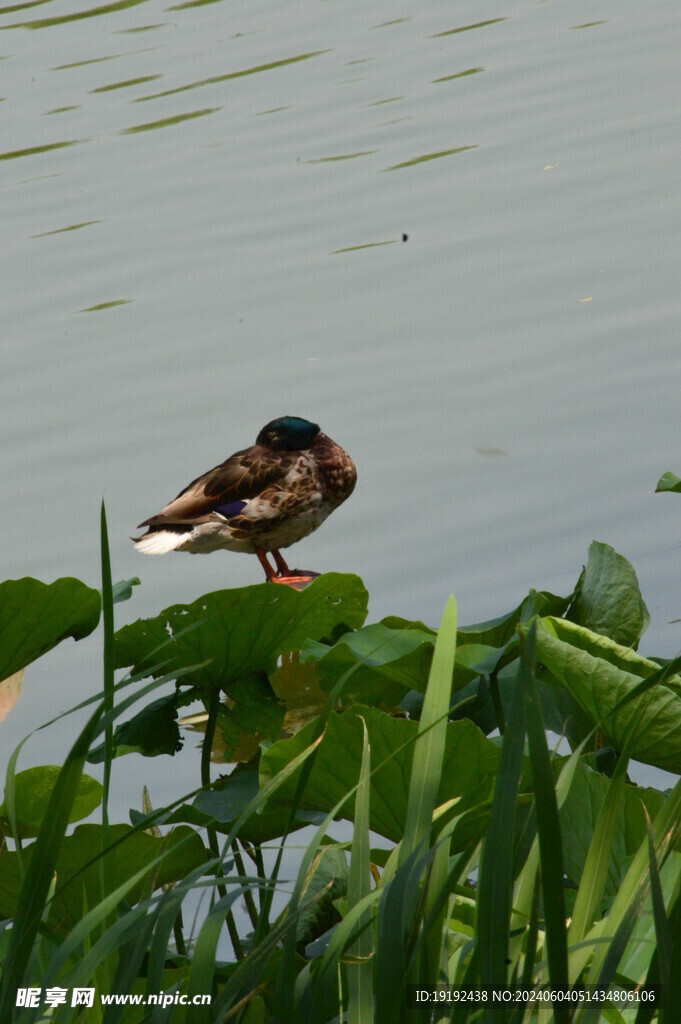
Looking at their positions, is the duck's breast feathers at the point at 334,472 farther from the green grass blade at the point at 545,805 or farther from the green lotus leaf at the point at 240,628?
the green grass blade at the point at 545,805

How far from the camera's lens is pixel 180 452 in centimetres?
423

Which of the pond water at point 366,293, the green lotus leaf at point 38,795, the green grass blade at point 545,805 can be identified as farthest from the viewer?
the pond water at point 366,293

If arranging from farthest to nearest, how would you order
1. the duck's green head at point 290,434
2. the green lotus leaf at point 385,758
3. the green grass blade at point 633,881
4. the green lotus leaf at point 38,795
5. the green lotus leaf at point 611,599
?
the duck's green head at point 290,434, the green lotus leaf at point 611,599, the green lotus leaf at point 38,795, the green lotus leaf at point 385,758, the green grass blade at point 633,881

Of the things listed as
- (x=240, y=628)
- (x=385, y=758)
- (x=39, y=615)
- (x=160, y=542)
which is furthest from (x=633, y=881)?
(x=160, y=542)

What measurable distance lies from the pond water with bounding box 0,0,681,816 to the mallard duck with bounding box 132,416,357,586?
100 millimetres

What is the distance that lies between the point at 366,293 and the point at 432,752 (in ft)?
13.1

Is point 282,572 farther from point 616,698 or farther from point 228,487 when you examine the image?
point 616,698

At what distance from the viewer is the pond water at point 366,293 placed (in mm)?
3566


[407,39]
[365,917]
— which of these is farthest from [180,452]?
[407,39]

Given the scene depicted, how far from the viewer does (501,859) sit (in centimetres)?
118

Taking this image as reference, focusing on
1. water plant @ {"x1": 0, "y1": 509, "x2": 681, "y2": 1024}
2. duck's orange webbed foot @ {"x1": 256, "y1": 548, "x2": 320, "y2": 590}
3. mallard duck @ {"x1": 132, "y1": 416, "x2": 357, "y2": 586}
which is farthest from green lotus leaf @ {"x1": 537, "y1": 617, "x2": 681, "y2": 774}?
mallard duck @ {"x1": 132, "y1": 416, "x2": 357, "y2": 586}

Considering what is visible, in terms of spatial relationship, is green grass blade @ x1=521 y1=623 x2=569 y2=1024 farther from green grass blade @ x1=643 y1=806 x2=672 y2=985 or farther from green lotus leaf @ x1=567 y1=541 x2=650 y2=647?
green lotus leaf @ x1=567 y1=541 x2=650 y2=647

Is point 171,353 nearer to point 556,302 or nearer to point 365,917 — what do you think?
point 556,302

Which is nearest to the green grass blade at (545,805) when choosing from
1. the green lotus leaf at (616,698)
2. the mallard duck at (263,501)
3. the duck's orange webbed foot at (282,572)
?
the green lotus leaf at (616,698)
